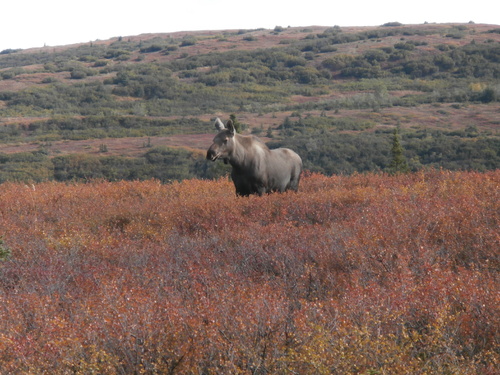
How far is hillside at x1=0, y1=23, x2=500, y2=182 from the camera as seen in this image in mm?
36594

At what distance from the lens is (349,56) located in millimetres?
91938

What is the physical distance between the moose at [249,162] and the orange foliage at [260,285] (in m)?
0.99

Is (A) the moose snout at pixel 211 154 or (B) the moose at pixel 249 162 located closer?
(A) the moose snout at pixel 211 154

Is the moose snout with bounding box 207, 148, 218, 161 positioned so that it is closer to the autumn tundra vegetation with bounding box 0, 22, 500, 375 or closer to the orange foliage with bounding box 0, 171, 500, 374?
the autumn tundra vegetation with bounding box 0, 22, 500, 375

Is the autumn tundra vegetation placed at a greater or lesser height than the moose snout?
lesser

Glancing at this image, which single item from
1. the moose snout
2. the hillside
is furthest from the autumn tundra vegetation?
the hillside

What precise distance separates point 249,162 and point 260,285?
20.3 ft

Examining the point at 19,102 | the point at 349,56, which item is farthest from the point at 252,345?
the point at 349,56

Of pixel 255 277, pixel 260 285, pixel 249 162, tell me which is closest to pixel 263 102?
pixel 249 162

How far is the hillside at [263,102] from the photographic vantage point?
36.6 metres

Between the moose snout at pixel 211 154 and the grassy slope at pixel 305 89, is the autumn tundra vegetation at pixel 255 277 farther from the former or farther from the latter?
the grassy slope at pixel 305 89

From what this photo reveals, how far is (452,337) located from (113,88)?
3126 inches

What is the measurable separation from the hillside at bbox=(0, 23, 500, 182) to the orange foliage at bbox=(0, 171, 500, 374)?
1562cm

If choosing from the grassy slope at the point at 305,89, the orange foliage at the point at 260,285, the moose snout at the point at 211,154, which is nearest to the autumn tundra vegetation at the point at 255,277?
the orange foliage at the point at 260,285
